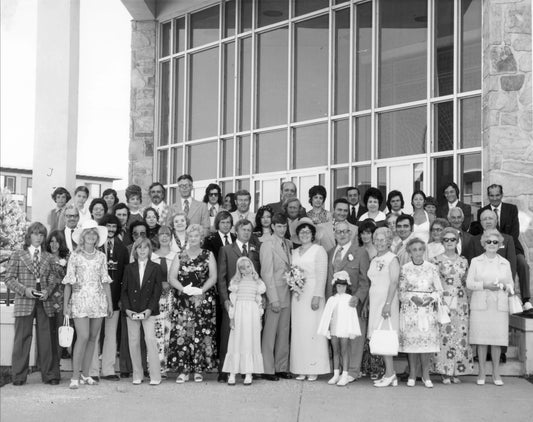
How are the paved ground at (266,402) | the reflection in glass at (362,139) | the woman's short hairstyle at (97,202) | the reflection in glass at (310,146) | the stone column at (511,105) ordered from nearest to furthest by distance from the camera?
1. the paved ground at (266,402)
2. the woman's short hairstyle at (97,202)
3. the stone column at (511,105)
4. the reflection in glass at (362,139)
5. the reflection in glass at (310,146)

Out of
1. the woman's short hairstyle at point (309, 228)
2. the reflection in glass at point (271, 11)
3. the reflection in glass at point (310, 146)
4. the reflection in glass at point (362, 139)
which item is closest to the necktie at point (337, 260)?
the woman's short hairstyle at point (309, 228)

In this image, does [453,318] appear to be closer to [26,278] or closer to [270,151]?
[26,278]

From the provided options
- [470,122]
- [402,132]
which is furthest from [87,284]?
[402,132]

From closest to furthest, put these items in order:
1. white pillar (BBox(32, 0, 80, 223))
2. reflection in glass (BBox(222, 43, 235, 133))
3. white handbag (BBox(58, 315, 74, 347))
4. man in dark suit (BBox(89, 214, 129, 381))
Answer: white handbag (BBox(58, 315, 74, 347)) → man in dark suit (BBox(89, 214, 129, 381)) → white pillar (BBox(32, 0, 80, 223)) → reflection in glass (BBox(222, 43, 235, 133))

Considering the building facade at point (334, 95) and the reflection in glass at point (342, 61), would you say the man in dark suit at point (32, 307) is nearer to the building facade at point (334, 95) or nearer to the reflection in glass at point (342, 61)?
the building facade at point (334, 95)

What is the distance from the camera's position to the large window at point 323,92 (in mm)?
13227

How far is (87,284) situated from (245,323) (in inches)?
71.3

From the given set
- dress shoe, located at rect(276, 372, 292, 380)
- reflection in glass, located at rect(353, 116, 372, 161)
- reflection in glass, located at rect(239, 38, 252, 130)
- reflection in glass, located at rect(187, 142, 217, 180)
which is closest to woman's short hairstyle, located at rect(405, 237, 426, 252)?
dress shoe, located at rect(276, 372, 292, 380)

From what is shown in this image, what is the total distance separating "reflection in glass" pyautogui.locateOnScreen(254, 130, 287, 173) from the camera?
16.3 metres

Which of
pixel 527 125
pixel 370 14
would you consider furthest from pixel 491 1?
pixel 370 14

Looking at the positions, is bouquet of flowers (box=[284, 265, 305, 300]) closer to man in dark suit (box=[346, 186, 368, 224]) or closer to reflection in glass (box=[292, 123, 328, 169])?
man in dark suit (box=[346, 186, 368, 224])

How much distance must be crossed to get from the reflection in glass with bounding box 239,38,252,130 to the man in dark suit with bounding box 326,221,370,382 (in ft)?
29.0

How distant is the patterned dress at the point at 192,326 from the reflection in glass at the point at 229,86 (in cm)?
925

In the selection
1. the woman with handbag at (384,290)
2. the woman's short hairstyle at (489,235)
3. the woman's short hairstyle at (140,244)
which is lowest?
the woman with handbag at (384,290)
